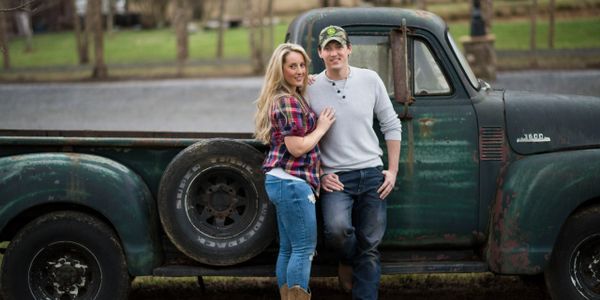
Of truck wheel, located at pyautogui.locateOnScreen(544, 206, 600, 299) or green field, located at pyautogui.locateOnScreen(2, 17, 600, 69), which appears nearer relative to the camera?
truck wheel, located at pyautogui.locateOnScreen(544, 206, 600, 299)

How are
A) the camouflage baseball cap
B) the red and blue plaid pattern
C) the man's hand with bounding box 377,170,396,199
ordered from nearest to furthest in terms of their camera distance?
the red and blue plaid pattern < the camouflage baseball cap < the man's hand with bounding box 377,170,396,199

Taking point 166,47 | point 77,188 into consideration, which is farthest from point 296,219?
point 166,47

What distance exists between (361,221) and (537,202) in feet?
3.52

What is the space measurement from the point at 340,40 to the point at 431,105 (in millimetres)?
814

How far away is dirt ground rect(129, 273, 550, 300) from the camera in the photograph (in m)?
5.86

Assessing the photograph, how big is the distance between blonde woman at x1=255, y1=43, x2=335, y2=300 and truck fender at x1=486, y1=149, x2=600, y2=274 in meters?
1.19

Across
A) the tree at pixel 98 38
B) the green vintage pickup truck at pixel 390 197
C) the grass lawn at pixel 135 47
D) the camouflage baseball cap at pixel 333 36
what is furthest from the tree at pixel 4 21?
the grass lawn at pixel 135 47

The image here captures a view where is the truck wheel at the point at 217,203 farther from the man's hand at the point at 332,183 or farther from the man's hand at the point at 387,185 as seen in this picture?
the man's hand at the point at 387,185

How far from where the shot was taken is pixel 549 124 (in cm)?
515

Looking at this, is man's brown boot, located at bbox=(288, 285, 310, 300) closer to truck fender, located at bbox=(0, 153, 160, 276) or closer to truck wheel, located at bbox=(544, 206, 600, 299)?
truck fender, located at bbox=(0, 153, 160, 276)

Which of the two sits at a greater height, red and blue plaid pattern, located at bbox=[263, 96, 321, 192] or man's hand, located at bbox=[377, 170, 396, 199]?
red and blue plaid pattern, located at bbox=[263, 96, 321, 192]

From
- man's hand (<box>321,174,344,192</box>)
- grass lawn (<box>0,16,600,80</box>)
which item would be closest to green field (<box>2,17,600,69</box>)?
grass lawn (<box>0,16,600,80</box>)

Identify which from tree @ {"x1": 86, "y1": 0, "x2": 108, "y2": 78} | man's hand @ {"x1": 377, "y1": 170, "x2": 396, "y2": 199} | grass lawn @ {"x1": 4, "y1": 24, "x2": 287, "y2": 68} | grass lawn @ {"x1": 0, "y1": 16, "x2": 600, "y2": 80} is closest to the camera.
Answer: man's hand @ {"x1": 377, "y1": 170, "x2": 396, "y2": 199}

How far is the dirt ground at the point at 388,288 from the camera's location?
5855 mm
